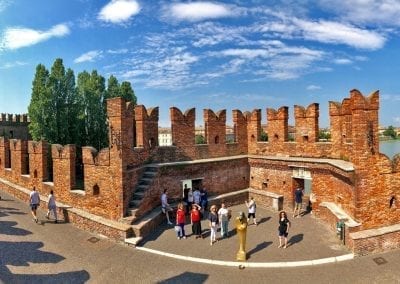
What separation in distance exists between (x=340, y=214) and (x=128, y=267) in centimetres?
807

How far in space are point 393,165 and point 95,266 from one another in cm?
1091

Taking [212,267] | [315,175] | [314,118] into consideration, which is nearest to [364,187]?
[315,175]

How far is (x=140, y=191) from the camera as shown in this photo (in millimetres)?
13742

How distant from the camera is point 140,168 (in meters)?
14.3

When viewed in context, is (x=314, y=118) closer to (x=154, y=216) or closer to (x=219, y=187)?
(x=219, y=187)

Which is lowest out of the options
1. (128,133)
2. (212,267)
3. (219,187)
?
(212,267)

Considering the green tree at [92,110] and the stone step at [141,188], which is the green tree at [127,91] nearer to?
the green tree at [92,110]

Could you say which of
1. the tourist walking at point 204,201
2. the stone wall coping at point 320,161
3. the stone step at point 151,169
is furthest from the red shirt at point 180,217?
the stone wall coping at point 320,161

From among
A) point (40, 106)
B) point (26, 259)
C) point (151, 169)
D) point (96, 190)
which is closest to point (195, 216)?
point (151, 169)

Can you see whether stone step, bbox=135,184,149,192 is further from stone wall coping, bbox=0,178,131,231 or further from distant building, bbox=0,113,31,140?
distant building, bbox=0,113,31,140

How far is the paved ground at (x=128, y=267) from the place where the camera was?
9312 millimetres

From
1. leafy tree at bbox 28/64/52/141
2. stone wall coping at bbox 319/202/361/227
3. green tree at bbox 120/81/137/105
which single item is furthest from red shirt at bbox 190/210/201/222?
green tree at bbox 120/81/137/105

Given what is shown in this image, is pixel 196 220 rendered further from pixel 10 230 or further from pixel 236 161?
pixel 10 230

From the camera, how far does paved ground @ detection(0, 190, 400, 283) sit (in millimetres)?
9312
